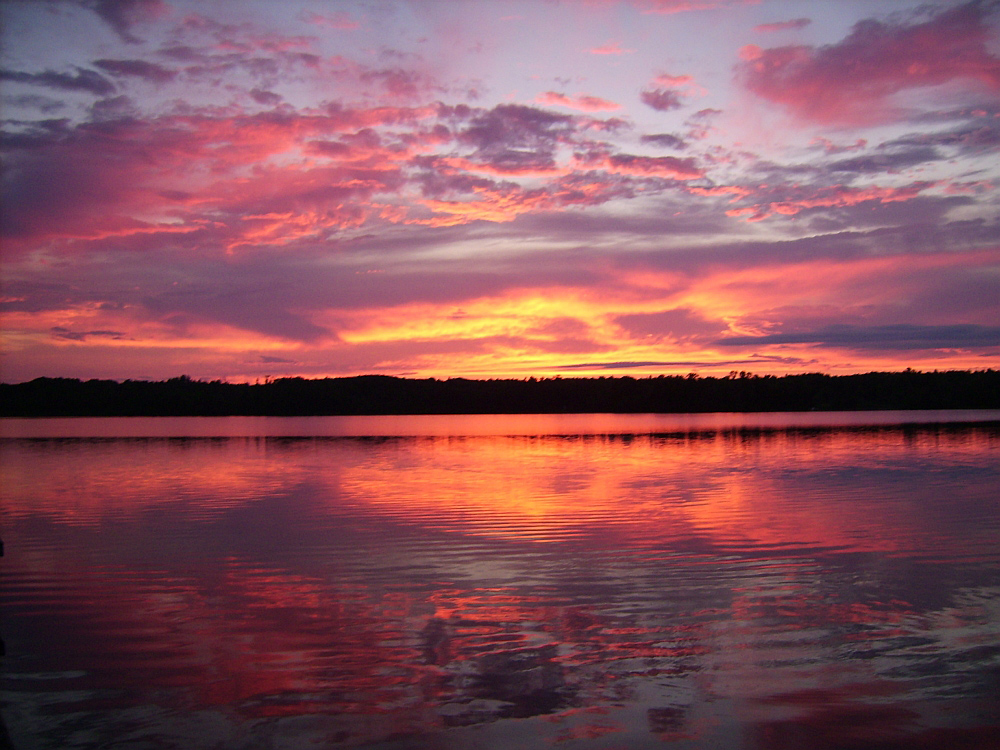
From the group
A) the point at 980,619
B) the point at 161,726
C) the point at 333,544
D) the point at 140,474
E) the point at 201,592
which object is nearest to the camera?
the point at 161,726

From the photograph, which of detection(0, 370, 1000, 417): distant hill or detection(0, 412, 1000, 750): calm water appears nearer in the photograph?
detection(0, 412, 1000, 750): calm water

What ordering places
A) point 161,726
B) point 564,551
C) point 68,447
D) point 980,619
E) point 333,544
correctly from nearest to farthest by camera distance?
point 161,726 → point 980,619 → point 564,551 → point 333,544 → point 68,447

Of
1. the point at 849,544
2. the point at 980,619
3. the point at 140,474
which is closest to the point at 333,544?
the point at 849,544

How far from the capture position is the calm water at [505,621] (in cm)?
601

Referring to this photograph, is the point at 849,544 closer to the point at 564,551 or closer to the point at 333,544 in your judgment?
the point at 564,551

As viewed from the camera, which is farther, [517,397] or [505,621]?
[517,397]

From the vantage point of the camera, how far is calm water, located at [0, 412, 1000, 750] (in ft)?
19.7

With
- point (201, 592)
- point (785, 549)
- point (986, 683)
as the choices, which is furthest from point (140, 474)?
point (986, 683)

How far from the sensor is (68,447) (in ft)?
134

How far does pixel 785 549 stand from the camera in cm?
1259

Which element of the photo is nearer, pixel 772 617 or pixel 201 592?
pixel 772 617

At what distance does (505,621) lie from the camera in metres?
8.55

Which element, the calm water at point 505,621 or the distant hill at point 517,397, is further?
the distant hill at point 517,397

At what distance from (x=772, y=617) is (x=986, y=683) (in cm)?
230
